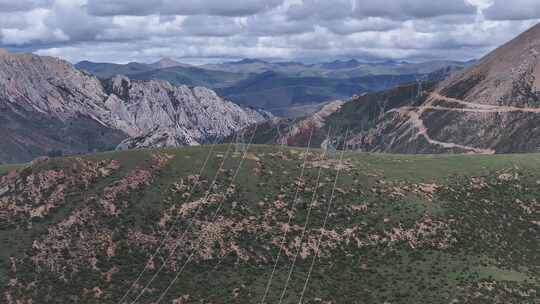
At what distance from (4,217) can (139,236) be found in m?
26.8

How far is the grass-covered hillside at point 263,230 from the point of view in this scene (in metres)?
103

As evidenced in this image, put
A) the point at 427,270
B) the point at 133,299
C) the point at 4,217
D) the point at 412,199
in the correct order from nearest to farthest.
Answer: the point at 133,299 → the point at 427,270 → the point at 4,217 → the point at 412,199

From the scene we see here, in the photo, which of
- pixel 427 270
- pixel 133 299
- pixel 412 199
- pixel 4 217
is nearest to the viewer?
pixel 133 299

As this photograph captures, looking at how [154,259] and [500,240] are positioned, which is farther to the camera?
[500,240]

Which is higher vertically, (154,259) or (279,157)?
(279,157)

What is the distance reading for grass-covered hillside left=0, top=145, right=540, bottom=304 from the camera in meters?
103

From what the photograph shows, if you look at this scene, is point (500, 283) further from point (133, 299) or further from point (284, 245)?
point (133, 299)

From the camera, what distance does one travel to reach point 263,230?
11869 cm

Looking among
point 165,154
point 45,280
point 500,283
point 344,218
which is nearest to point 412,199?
point 344,218

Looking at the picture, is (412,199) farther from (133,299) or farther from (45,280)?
(45,280)

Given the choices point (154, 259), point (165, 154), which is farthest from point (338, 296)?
point (165, 154)

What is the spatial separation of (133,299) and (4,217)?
3547cm

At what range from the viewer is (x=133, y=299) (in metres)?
100

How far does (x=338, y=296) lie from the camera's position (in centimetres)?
10050
